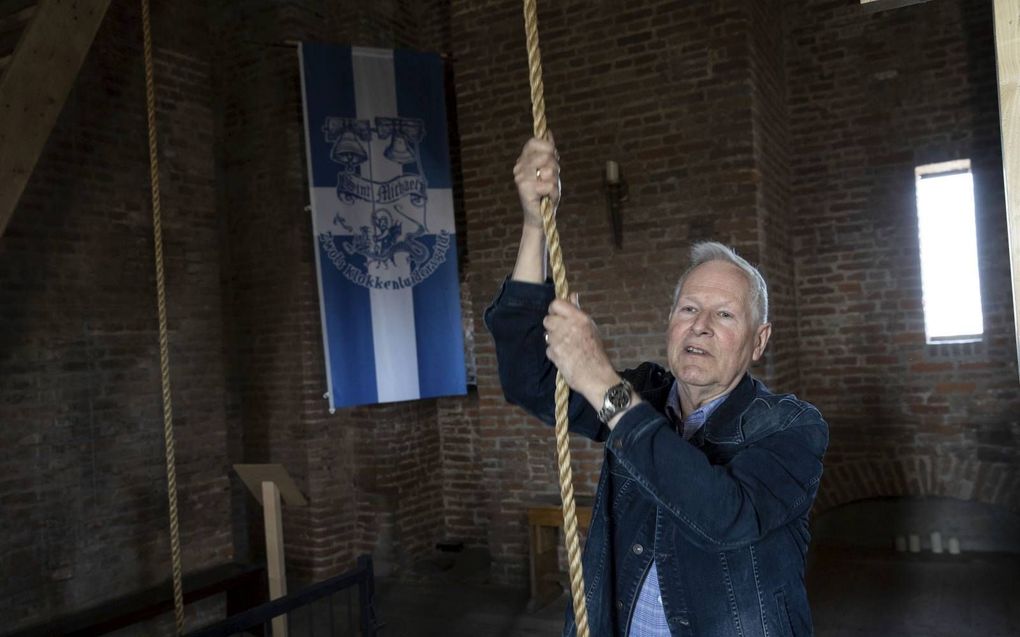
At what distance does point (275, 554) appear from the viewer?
393 centimetres

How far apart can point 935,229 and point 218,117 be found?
205 inches

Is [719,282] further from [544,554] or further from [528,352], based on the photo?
[544,554]

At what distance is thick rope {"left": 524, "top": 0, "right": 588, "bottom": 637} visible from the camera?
50.4 inches

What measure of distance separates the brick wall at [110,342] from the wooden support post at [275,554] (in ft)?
4.01

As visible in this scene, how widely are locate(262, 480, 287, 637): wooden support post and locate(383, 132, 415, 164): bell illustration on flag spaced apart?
230 centimetres

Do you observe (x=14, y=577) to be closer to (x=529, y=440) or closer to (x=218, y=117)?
(x=529, y=440)

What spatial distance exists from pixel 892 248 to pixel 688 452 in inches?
186

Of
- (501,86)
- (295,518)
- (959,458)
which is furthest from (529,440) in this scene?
(959,458)

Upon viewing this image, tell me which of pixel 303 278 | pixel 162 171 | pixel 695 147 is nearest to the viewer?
pixel 695 147

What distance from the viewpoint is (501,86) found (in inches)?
205

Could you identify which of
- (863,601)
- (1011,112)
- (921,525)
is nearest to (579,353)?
(1011,112)

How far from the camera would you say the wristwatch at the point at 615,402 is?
1.28 meters

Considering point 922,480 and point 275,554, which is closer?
point 275,554

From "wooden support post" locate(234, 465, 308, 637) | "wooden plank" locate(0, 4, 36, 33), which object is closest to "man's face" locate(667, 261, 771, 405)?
"wooden plank" locate(0, 4, 36, 33)
